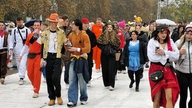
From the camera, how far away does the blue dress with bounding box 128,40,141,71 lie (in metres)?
10.6

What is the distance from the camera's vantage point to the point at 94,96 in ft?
31.7

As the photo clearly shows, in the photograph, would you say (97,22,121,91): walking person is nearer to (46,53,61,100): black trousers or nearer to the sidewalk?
the sidewalk

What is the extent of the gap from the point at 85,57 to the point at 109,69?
2.19 metres

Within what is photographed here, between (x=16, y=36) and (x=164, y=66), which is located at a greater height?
(x=16, y=36)

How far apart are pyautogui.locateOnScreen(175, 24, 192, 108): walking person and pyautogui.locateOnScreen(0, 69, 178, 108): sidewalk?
1.93 m

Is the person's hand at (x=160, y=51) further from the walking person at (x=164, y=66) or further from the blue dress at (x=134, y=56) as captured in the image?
the blue dress at (x=134, y=56)

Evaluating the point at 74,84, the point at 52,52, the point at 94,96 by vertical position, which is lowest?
the point at 94,96

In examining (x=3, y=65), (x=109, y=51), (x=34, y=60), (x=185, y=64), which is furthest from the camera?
(x=3, y=65)

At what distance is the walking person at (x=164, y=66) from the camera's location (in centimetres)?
643

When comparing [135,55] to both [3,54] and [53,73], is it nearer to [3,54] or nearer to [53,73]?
[53,73]

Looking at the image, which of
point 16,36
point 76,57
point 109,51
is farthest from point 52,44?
point 16,36

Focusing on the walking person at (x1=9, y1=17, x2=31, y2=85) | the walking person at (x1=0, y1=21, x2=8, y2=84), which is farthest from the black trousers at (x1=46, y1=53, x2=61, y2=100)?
the walking person at (x1=0, y1=21, x2=8, y2=84)

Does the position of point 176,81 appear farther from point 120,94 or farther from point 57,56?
point 120,94

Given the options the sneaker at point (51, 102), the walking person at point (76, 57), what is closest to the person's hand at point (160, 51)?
the walking person at point (76, 57)
